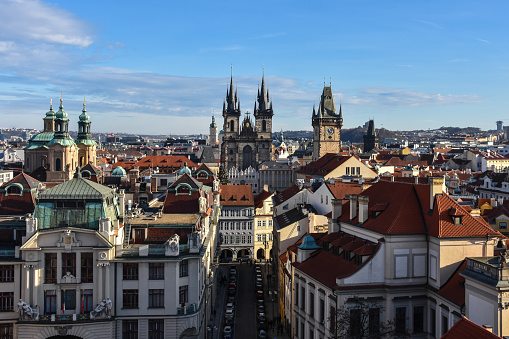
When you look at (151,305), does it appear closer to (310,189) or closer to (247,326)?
(247,326)

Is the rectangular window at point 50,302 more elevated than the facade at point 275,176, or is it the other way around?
the facade at point 275,176

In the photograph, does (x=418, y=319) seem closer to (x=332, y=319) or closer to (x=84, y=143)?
(x=332, y=319)

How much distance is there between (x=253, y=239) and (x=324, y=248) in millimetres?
48641

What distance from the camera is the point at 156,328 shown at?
48.9 m

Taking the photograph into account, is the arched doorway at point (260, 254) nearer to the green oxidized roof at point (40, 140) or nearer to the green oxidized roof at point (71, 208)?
the green oxidized roof at point (40, 140)

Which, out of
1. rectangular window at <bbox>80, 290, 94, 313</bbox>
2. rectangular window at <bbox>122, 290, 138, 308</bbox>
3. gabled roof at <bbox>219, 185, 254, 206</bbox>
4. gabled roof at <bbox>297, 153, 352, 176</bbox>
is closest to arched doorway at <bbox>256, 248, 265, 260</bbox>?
gabled roof at <bbox>219, 185, 254, 206</bbox>

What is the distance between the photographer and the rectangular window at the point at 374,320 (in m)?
44.8

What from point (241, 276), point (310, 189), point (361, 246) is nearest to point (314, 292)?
point (361, 246)

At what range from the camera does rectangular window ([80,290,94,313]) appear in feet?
157

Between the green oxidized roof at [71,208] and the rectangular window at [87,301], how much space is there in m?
5.11

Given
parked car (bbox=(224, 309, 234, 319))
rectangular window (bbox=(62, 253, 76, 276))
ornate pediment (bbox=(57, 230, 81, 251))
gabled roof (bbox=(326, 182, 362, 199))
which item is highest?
gabled roof (bbox=(326, 182, 362, 199))

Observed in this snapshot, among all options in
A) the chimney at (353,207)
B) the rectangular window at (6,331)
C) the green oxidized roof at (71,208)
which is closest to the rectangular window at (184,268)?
the green oxidized roof at (71,208)

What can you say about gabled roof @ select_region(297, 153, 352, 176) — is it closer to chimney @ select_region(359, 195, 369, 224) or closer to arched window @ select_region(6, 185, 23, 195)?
arched window @ select_region(6, 185, 23, 195)

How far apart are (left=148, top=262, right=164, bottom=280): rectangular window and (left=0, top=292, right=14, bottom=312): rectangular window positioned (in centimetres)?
1064
